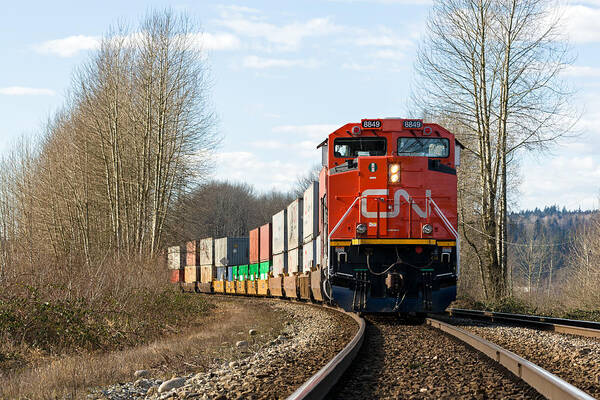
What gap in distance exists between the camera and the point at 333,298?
44.4 feet

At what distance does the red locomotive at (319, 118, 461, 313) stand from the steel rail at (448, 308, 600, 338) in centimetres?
187

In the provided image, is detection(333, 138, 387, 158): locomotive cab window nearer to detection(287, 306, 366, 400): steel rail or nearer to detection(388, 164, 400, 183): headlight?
detection(388, 164, 400, 183): headlight

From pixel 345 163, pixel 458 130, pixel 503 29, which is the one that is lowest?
pixel 345 163

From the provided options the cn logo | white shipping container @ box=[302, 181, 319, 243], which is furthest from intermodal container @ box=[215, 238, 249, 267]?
the cn logo

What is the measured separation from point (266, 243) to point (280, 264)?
448cm

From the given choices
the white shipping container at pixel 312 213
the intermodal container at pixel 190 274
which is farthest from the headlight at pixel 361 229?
the intermodal container at pixel 190 274

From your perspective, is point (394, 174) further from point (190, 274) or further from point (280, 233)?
point (190, 274)

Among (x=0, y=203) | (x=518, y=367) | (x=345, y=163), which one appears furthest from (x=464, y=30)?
(x=0, y=203)

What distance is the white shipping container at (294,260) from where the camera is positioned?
23400mm

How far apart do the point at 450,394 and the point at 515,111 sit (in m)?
18.2

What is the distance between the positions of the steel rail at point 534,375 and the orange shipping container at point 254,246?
85.4ft

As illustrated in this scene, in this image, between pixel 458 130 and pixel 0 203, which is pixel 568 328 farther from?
pixel 0 203

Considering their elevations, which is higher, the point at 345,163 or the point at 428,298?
the point at 345,163

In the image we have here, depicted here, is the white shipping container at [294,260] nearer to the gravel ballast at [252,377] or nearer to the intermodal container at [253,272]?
the intermodal container at [253,272]
